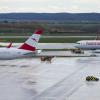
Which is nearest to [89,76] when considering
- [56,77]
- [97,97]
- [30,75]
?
[56,77]

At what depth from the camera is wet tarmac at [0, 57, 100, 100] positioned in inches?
1799

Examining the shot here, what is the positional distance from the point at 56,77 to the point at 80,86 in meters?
8.00

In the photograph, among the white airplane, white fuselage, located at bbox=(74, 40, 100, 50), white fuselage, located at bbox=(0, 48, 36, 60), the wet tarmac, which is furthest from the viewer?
white fuselage, located at bbox=(74, 40, 100, 50)

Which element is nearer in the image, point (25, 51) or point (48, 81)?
point (48, 81)

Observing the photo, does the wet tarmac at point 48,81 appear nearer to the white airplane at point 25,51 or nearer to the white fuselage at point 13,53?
the white fuselage at point 13,53

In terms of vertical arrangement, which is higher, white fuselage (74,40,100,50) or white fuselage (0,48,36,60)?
white fuselage (0,48,36,60)

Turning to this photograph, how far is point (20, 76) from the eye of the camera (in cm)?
6031

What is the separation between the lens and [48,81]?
55.4 meters

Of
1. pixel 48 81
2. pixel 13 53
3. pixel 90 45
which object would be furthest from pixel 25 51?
pixel 90 45

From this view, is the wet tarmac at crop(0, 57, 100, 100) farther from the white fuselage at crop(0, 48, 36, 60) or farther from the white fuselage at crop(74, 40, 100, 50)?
the white fuselage at crop(74, 40, 100, 50)

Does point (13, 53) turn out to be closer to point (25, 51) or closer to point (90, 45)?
point (25, 51)

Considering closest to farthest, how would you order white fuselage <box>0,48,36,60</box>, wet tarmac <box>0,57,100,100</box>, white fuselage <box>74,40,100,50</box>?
1. wet tarmac <box>0,57,100,100</box>
2. white fuselage <box>0,48,36,60</box>
3. white fuselage <box>74,40,100,50</box>

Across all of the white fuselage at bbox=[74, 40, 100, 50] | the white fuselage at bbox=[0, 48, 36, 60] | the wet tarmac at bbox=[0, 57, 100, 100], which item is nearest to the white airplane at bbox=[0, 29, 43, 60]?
the white fuselage at bbox=[0, 48, 36, 60]

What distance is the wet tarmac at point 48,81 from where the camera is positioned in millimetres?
45688
